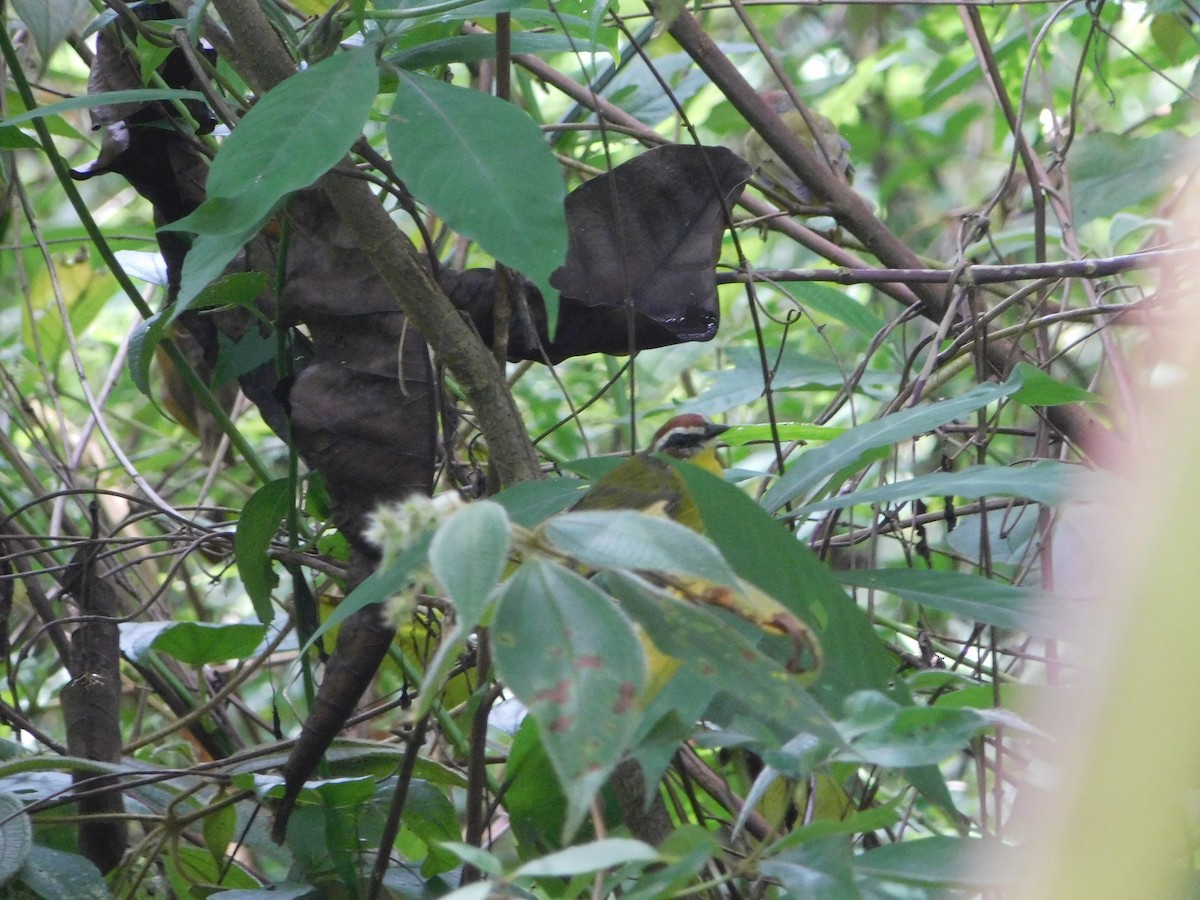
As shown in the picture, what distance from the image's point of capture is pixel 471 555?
0.68 metres

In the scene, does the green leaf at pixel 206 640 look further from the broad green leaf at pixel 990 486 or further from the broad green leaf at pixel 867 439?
the broad green leaf at pixel 990 486

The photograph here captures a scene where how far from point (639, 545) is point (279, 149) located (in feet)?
1.72

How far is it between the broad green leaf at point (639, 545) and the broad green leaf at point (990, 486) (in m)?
0.35

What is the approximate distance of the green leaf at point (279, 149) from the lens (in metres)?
0.97

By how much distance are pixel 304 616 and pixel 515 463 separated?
0.52m

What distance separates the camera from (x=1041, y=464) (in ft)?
3.49

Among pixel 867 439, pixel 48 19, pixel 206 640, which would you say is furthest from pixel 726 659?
pixel 48 19

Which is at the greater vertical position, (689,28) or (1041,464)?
(689,28)

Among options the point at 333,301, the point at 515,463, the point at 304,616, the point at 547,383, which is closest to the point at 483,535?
the point at 515,463

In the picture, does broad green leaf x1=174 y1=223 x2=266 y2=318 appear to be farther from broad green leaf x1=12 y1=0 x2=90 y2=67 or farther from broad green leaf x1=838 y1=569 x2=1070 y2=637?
broad green leaf x1=12 y1=0 x2=90 y2=67

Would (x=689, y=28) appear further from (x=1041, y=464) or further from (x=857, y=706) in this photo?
(x=857, y=706)

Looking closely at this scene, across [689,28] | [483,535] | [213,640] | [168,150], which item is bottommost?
[213,640]

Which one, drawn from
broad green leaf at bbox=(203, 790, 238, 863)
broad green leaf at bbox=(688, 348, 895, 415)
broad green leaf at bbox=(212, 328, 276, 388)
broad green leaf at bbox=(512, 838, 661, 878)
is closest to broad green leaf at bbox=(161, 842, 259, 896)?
broad green leaf at bbox=(203, 790, 238, 863)

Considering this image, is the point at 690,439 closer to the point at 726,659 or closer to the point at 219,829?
the point at 219,829
